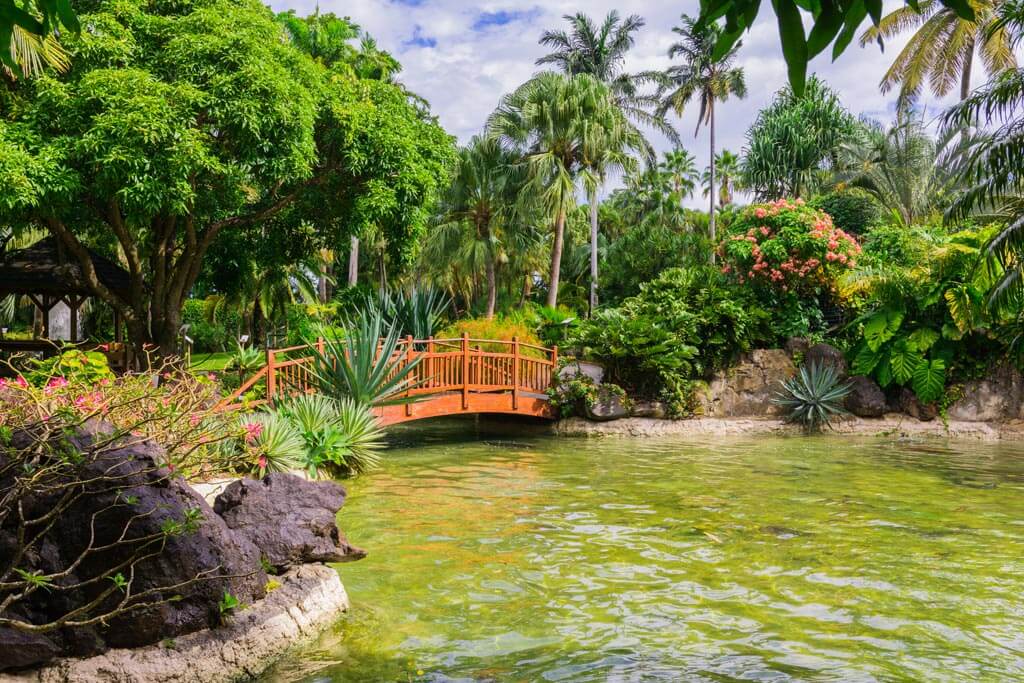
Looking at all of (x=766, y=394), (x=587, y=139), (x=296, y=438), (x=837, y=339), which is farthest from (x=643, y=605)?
(x=587, y=139)

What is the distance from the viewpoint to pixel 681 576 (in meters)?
6.86

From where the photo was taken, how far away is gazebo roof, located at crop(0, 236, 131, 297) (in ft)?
52.4

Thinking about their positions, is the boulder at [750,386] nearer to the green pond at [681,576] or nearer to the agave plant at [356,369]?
the green pond at [681,576]

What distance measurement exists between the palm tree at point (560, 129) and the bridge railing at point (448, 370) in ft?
27.2

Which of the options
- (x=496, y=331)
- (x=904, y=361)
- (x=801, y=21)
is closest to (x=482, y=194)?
(x=496, y=331)

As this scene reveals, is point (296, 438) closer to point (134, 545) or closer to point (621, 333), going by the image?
point (134, 545)

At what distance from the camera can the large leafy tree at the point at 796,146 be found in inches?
1479

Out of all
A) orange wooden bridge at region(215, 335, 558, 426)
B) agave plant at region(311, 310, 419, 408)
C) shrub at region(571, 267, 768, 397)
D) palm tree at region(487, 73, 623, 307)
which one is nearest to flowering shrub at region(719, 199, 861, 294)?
shrub at region(571, 267, 768, 397)

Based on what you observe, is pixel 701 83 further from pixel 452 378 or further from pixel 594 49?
pixel 452 378

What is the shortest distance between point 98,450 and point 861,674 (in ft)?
13.9

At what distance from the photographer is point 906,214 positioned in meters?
27.1

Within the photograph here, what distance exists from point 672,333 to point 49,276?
12.0 metres

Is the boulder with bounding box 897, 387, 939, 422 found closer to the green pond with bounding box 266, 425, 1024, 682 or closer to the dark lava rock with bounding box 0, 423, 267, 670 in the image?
the green pond with bounding box 266, 425, 1024, 682

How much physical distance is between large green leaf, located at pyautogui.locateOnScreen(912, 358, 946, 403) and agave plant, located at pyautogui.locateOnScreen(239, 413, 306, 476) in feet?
40.8
